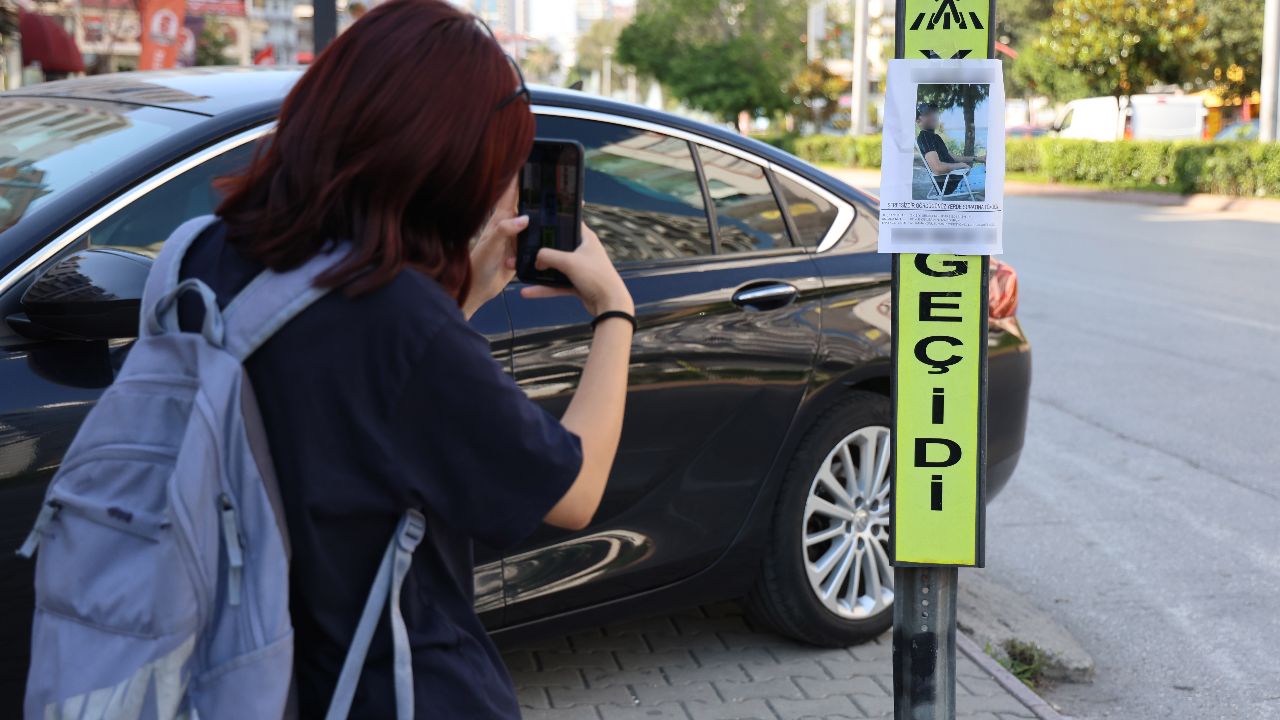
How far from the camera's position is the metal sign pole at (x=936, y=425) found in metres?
Result: 2.60

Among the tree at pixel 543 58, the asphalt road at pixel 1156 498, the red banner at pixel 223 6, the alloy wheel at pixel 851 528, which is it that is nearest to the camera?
the alloy wheel at pixel 851 528

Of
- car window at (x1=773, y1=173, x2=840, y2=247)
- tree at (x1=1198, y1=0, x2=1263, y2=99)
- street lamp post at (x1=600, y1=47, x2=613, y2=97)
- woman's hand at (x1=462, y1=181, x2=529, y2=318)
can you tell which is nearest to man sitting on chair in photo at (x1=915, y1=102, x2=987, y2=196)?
woman's hand at (x1=462, y1=181, x2=529, y2=318)

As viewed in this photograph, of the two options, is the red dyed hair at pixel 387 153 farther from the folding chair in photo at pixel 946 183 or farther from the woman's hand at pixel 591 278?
the folding chair in photo at pixel 946 183

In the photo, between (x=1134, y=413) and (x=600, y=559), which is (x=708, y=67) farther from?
(x=600, y=559)

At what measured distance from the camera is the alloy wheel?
4.10 m

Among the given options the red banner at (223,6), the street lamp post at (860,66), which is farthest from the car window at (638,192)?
the red banner at (223,6)

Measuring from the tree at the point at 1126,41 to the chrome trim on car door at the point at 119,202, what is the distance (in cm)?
3127

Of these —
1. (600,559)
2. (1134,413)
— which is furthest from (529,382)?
(1134,413)

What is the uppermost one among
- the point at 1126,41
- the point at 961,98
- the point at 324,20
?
the point at 1126,41

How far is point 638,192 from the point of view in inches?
148

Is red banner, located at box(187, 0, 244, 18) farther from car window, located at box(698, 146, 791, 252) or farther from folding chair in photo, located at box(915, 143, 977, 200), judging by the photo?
folding chair in photo, located at box(915, 143, 977, 200)

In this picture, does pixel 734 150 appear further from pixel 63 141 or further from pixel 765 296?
pixel 63 141

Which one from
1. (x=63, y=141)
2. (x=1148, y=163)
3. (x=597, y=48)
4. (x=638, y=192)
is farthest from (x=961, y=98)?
(x=597, y=48)

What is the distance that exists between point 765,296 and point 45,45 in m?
16.1
